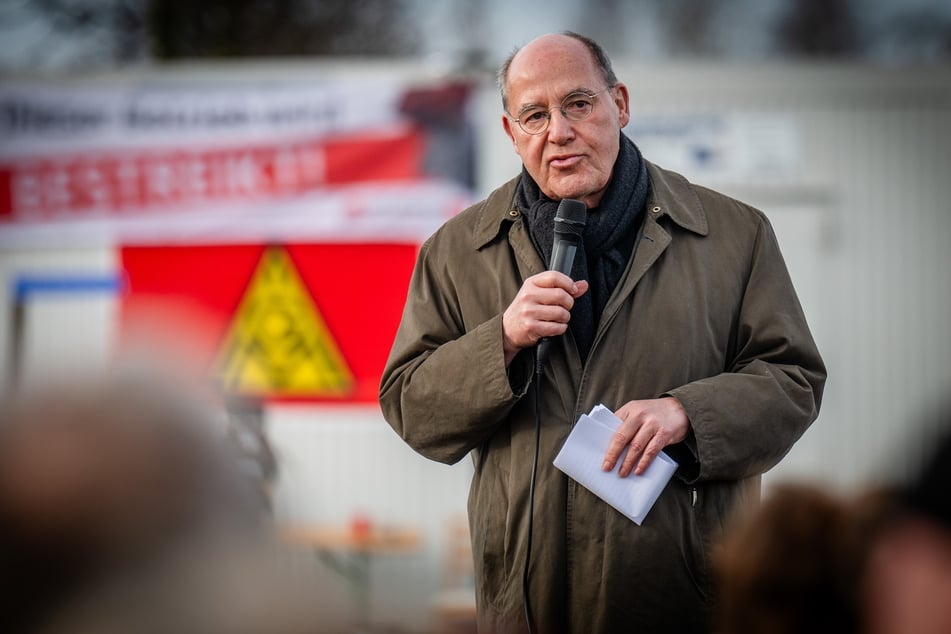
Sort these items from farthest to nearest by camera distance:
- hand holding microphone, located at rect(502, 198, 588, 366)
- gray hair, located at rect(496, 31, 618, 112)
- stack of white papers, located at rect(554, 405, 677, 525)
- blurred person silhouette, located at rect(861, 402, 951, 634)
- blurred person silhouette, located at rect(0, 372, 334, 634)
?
gray hair, located at rect(496, 31, 618, 112)
stack of white papers, located at rect(554, 405, 677, 525)
hand holding microphone, located at rect(502, 198, 588, 366)
blurred person silhouette, located at rect(861, 402, 951, 634)
blurred person silhouette, located at rect(0, 372, 334, 634)

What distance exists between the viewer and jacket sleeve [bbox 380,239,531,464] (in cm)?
236

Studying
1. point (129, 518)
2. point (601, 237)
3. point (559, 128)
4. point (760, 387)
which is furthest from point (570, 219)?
point (129, 518)

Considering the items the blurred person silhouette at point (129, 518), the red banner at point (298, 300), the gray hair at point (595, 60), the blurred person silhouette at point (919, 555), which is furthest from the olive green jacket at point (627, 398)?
the red banner at point (298, 300)

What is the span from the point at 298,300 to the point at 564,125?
459 cm

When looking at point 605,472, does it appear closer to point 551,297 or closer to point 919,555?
point 551,297

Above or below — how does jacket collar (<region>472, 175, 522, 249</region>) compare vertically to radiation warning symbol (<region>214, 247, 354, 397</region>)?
above

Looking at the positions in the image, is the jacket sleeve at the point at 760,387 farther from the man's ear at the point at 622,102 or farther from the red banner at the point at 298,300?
the red banner at the point at 298,300

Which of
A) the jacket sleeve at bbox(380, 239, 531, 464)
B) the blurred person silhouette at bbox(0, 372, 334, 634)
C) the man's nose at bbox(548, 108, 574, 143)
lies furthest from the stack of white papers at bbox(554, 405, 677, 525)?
the blurred person silhouette at bbox(0, 372, 334, 634)

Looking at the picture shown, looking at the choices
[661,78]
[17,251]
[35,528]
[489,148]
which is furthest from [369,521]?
[35,528]

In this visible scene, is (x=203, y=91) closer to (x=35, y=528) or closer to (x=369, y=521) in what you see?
(x=369, y=521)

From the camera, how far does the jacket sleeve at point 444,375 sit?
7.73ft

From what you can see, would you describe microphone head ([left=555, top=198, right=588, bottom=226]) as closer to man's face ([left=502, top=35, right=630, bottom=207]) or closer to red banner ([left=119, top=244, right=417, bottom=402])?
man's face ([left=502, top=35, right=630, bottom=207])

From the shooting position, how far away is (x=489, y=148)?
6.79 metres

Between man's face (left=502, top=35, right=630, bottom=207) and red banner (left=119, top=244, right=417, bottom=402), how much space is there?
4.14 meters
